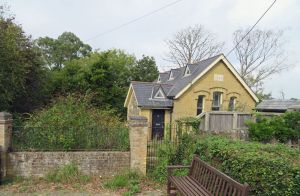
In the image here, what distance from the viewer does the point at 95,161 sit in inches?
315

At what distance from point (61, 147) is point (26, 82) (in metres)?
12.8

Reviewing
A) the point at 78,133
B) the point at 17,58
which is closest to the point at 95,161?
the point at 78,133

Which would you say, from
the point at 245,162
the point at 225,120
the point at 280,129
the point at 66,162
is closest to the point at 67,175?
the point at 66,162

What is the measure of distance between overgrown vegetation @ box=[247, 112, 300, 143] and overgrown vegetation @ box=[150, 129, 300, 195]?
210 inches

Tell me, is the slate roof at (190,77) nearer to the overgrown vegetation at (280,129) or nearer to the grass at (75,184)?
the overgrown vegetation at (280,129)

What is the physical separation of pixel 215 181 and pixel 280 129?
829cm

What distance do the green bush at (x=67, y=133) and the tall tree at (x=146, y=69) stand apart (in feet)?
88.5

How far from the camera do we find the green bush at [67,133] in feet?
26.5

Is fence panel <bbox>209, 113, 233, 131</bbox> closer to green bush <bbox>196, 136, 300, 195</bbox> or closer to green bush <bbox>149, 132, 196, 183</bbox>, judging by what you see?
green bush <bbox>149, 132, 196, 183</bbox>

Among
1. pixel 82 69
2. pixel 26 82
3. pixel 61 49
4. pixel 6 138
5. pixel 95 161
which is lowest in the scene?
pixel 95 161

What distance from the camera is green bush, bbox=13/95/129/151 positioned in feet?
26.5

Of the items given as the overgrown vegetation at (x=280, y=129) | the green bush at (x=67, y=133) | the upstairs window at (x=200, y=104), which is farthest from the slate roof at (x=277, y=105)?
the green bush at (x=67, y=133)

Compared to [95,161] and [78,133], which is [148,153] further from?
[78,133]

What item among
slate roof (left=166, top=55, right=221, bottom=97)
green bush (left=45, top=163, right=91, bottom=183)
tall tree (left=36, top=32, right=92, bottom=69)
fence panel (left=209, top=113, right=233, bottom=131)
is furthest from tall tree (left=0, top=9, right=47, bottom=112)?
tall tree (left=36, top=32, right=92, bottom=69)
